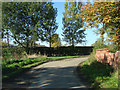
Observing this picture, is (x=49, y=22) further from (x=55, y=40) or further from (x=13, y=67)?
(x=13, y=67)

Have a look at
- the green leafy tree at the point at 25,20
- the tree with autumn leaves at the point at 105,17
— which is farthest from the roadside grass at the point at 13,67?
the green leafy tree at the point at 25,20

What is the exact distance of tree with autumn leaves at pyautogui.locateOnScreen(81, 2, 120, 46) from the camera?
6.73m

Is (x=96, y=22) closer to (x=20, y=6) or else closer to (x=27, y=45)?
(x=27, y=45)

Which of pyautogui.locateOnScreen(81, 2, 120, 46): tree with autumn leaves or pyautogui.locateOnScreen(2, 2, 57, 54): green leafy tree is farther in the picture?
pyautogui.locateOnScreen(2, 2, 57, 54): green leafy tree

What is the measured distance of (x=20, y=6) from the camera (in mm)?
21125

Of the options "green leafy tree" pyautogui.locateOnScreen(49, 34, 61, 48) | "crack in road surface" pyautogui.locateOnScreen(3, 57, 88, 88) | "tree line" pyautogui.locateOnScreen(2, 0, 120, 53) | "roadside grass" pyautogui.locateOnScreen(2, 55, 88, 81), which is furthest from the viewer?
"green leafy tree" pyautogui.locateOnScreen(49, 34, 61, 48)

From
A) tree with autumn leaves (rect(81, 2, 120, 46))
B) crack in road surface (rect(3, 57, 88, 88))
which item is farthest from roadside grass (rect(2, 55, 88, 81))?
tree with autumn leaves (rect(81, 2, 120, 46))

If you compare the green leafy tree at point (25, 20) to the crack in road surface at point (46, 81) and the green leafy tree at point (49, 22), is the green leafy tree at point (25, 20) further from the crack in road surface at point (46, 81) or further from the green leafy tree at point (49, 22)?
the crack in road surface at point (46, 81)

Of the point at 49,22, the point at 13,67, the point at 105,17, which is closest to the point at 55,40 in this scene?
the point at 49,22

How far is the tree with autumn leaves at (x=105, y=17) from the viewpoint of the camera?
673 cm

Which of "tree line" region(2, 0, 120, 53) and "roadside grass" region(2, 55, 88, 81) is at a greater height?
"tree line" region(2, 0, 120, 53)

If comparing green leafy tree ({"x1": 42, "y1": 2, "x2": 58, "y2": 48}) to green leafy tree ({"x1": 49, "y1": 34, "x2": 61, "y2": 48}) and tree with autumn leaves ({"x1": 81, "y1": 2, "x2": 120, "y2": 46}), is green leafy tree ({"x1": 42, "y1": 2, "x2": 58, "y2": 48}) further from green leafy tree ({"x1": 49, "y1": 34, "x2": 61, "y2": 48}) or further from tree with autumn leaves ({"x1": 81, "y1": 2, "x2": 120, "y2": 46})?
tree with autumn leaves ({"x1": 81, "y1": 2, "x2": 120, "y2": 46})

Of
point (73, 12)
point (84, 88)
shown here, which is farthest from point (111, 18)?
point (73, 12)

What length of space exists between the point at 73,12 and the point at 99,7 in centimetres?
1203
